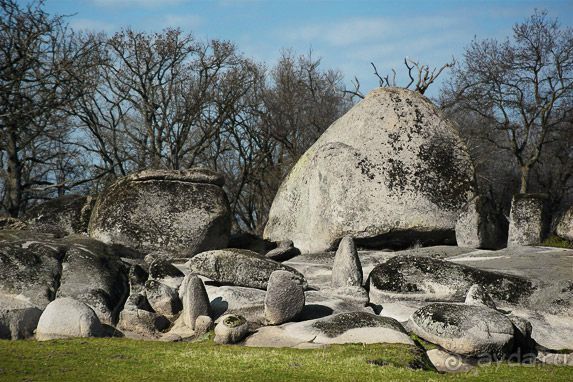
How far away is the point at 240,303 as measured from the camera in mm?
20578

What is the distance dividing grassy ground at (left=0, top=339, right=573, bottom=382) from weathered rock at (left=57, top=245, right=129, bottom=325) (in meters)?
2.90

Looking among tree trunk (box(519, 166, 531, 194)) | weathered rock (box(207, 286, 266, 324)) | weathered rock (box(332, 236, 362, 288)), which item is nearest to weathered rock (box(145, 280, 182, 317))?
weathered rock (box(207, 286, 266, 324))

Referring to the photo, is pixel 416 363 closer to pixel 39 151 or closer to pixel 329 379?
pixel 329 379

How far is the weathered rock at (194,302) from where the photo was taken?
1980 centimetres

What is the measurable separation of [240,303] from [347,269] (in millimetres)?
3477

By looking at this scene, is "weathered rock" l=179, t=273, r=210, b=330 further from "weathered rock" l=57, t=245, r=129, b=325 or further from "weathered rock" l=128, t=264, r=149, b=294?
"weathered rock" l=128, t=264, r=149, b=294

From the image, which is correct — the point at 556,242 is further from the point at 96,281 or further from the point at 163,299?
the point at 96,281

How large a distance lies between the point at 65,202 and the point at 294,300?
13.4 metres

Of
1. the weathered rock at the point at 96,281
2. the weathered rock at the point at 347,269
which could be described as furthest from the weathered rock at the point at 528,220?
the weathered rock at the point at 96,281

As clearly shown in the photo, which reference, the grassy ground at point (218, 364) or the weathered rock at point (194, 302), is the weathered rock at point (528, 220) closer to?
the grassy ground at point (218, 364)

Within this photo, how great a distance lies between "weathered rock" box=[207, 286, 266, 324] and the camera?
20297 millimetres

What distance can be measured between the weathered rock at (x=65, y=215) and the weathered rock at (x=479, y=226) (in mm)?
12742

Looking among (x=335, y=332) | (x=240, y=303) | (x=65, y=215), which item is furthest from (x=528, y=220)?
(x=65, y=215)

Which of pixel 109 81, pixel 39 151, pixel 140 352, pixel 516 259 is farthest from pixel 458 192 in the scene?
pixel 39 151
